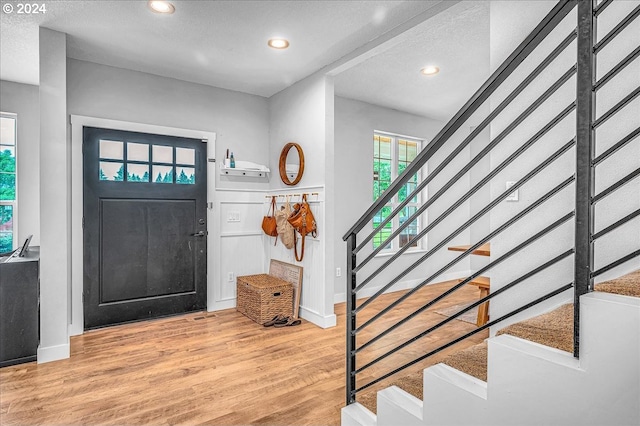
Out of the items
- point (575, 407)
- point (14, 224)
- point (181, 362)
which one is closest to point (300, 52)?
point (181, 362)

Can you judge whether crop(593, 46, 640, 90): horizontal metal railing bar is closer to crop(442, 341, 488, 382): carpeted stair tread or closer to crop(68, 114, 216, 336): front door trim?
crop(442, 341, 488, 382): carpeted stair tread

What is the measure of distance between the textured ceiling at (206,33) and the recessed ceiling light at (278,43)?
0.06 metres

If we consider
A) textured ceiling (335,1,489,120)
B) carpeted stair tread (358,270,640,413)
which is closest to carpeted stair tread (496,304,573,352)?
carpeted stair tread (358,270,640,413)

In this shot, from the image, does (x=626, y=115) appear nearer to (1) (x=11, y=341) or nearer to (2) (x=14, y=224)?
(1) (x=11, y=341)

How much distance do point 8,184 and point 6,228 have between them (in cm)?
48

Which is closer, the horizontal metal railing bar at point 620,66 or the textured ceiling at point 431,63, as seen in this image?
the horizontal metal railing bar at point 620,66

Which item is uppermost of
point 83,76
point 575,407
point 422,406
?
point 83,76

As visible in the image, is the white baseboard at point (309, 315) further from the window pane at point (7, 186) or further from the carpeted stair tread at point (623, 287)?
the carpeted stair tread at point (623, 287)

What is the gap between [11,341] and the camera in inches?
109

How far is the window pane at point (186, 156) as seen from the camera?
397cm

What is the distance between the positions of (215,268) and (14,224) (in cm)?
221

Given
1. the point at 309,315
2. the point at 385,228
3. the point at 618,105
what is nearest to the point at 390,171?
the point at 385,228

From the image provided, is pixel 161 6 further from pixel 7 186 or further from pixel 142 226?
pixel 7 186

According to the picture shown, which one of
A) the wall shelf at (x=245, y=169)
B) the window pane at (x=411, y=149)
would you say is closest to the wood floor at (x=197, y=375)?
the wall shelf at (x=245, y=169)
